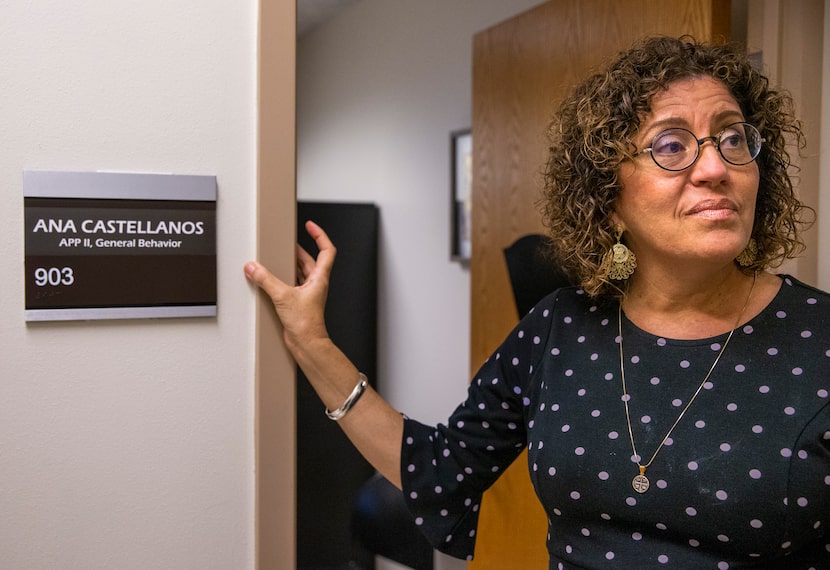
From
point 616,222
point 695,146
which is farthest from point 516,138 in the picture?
point 695,146

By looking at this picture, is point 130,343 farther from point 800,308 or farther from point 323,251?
point 800,308

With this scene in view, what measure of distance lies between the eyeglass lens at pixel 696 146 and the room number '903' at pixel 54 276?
809 millimetres

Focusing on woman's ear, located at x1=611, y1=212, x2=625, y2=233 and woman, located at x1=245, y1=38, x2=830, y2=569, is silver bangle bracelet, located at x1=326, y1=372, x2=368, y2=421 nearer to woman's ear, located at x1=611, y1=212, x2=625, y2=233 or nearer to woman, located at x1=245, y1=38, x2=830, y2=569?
woman, located at x1=245, y1=38, x2=830, y2=569

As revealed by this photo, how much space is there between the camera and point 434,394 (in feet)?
10.6

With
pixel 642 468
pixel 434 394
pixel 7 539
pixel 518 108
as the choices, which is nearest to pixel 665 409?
pixel 642 468

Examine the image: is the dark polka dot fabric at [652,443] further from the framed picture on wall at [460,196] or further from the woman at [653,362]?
the framed picture on wall at [460,196]

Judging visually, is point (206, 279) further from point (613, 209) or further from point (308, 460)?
point (308, 460)

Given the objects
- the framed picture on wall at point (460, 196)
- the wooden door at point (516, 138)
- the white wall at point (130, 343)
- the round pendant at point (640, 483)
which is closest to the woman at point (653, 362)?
the round pendant at point (640, 483)

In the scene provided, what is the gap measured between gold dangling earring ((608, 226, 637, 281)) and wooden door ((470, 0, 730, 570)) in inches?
27.2

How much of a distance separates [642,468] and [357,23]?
10.8 ft

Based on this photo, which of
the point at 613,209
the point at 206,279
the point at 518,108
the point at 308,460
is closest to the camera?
the point at 206,279

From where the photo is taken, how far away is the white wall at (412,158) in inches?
120

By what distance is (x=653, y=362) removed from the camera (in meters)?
1.11

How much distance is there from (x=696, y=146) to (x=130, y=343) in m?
0.82
